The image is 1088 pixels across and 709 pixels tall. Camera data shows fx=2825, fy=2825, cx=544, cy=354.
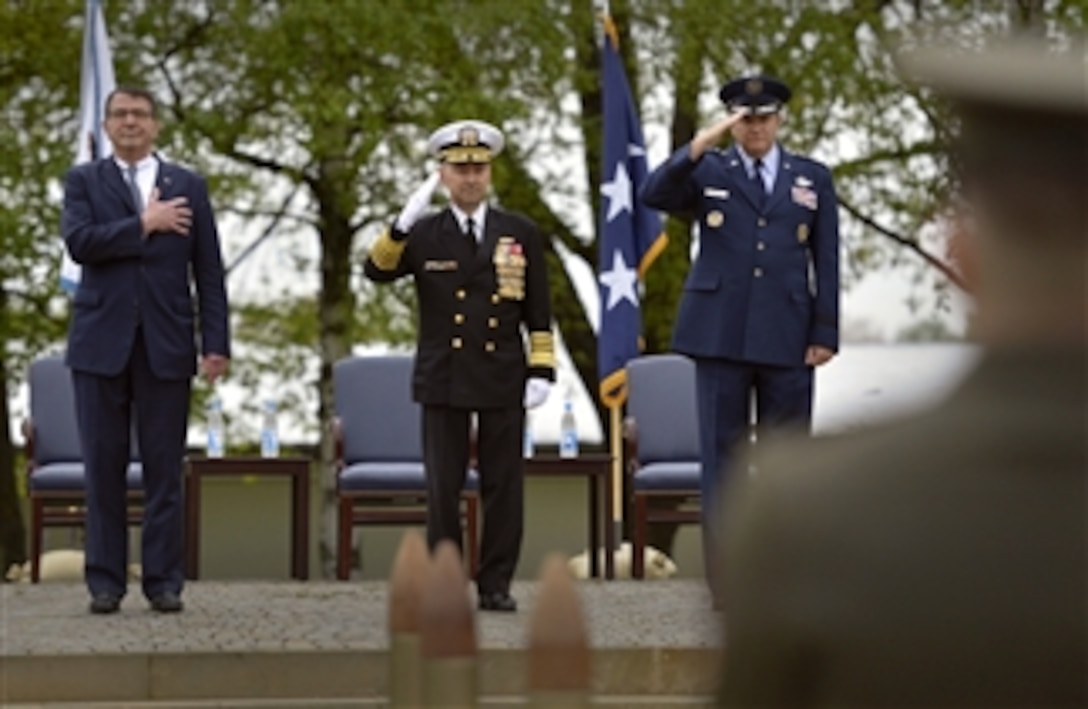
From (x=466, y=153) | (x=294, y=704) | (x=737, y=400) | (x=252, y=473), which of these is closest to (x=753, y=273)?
(x=737, y=400)

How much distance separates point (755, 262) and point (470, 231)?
48.2 inches

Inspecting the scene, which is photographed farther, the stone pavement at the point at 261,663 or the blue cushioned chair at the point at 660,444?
the blue cushioned chair at the point at 660,444

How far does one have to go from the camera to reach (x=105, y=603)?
1177 cm

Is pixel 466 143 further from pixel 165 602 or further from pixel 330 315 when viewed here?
pixel 330 315

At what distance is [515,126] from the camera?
2567 centimetres

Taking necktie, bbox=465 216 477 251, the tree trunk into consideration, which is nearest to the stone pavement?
necktie, bbox=465 216 477 251

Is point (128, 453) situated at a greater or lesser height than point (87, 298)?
lesser

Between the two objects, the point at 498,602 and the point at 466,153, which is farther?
the point at 498,602

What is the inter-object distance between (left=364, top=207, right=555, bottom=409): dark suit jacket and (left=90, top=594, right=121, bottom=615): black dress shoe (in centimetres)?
153

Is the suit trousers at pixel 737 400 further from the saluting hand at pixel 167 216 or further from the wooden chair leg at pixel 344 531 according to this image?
the wooden chair leg at pixel 344 531

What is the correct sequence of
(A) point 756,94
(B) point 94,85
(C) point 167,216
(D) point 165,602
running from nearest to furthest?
(A) point 756,94
(C) point 167,216
(D) point 165,602
(B) point 94,85

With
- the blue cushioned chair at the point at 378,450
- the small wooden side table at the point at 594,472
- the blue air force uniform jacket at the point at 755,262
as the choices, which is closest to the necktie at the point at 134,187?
the blue air force uniform jacket at the point at 755,262

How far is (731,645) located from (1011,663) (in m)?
0.22

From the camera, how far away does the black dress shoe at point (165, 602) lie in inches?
465
